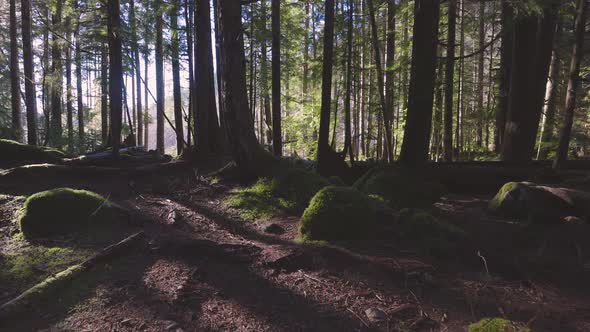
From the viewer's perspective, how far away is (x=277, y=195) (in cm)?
750

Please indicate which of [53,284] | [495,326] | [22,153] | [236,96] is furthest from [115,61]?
[495,326]

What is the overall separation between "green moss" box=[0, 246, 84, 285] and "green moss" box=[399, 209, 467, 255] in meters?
4.64

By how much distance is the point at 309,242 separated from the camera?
5.03 metres

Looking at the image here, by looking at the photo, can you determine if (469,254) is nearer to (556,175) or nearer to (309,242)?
(309,242)

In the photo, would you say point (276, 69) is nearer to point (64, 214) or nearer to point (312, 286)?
point (64, 214)

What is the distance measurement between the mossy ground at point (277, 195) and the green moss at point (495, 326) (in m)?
4.21

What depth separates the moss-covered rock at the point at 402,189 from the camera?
744cm

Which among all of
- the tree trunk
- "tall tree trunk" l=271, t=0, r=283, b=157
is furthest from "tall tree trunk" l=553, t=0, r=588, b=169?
"tall tree trunk" l=271, t=0, r=283, b=157

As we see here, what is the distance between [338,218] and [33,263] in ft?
13.5

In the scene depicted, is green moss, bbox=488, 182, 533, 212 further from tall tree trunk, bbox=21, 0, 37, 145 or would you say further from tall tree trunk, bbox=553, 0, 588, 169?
tall tree trunk, bbox=21, 0, 37, 145

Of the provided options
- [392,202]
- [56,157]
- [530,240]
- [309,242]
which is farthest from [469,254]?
[56,157]

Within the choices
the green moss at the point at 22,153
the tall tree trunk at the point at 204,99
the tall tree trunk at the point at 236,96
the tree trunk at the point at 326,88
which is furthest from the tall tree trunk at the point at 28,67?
the tree trunk at the point at 326,88

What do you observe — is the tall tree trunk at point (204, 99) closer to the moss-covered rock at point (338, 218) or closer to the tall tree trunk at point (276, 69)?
the tall tree trunk at point (276, 69)

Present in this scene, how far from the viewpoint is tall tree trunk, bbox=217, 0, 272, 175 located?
741cm
